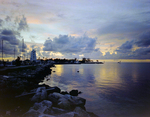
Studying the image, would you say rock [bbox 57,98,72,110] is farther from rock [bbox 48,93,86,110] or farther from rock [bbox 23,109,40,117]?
rock [bbox 23,109,40,117]

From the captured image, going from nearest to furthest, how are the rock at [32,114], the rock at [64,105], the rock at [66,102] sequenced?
the rock at [32,114] → the rock at [64,105] → the rock at [66,102]

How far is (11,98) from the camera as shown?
1243 cm

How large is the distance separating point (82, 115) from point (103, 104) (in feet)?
22.1

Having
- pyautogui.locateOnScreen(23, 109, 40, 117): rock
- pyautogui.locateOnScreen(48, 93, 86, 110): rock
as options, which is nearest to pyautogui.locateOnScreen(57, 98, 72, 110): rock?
pyautogui.locateOnScreen(48, 93, 86, 110): rock

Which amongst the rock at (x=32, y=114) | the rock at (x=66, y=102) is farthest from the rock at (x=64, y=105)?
the rock at (x=32, y=114)

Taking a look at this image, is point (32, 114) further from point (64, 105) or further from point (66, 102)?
point (66, 102)

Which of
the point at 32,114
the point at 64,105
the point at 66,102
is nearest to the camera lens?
the point at 32,114

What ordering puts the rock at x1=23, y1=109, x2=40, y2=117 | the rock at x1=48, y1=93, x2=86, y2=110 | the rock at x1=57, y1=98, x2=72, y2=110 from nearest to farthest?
the rock at x1=23, y1=109, x2=40, y2=117 → the rock at x1=57, y1=98, x2=72, y2=110 → the rock at x1=48, y1=93, x2=86, y2=110

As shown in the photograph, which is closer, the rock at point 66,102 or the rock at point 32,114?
the rock at point 32,114

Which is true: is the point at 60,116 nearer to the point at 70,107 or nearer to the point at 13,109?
the point at 70,107

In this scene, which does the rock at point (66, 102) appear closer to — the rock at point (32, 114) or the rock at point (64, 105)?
the rock at point (64, 105)

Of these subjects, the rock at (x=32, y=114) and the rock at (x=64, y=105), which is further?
the rock at (x=64, y=105)

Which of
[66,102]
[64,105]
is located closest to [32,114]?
[64,105]

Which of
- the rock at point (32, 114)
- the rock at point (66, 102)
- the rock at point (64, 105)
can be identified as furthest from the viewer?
the rock at point (66, 102)
